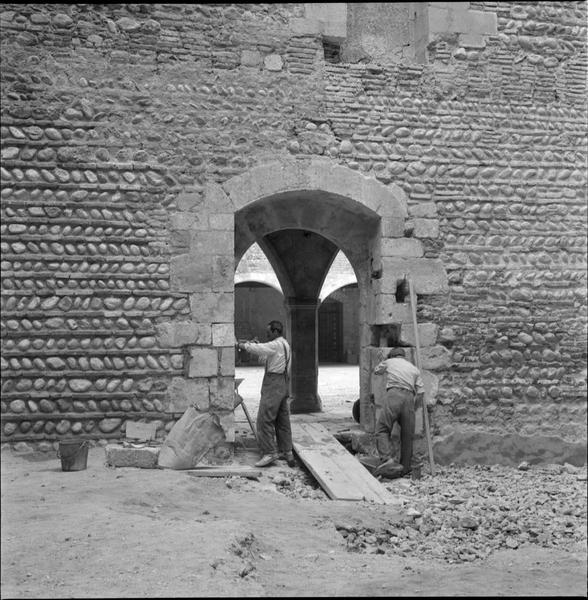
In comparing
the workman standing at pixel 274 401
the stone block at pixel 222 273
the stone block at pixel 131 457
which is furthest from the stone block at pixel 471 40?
the stone block at pixel 131 457

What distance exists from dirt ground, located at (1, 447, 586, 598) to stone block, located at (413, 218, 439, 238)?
304 centimetres

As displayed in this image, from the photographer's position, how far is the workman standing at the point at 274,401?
719 cm

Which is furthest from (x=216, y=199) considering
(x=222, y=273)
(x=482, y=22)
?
(x=482, y=22)

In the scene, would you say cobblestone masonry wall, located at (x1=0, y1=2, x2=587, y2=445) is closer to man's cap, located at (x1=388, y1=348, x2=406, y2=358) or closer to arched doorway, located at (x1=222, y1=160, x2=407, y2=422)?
arched doorway, located at (x1=222, y1=160, x2=407, y2=422)

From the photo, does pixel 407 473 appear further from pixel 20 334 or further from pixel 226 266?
pixel 20 334

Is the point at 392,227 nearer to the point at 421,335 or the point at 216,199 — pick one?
the point at 421,335

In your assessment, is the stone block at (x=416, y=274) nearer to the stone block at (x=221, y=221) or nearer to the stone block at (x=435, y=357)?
the stone block at (x=435, y=357)

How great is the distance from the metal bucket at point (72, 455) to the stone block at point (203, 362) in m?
1.28

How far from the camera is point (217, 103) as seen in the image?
718 centimetres

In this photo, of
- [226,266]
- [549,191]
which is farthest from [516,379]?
[226,266]

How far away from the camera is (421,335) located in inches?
294

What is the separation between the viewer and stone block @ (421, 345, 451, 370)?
7.45 meters

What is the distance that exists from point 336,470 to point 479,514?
1.44 meters

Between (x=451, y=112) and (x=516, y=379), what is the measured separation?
9.75ft
